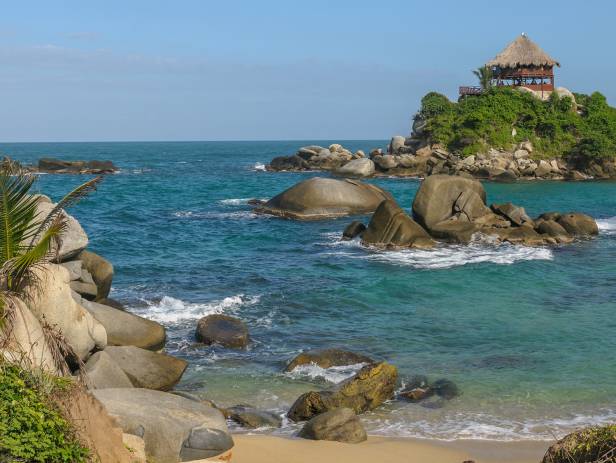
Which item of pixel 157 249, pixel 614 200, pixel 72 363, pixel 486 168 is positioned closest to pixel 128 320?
pixel 72 363

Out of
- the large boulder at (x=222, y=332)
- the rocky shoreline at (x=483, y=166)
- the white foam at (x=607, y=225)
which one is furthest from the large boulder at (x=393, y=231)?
the rocky shoreline at (x=483, y=166)

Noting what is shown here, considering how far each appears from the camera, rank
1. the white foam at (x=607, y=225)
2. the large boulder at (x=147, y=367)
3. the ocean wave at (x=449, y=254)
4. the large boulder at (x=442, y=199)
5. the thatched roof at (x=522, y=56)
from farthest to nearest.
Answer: the thatched roof at (x=522, y=56)
the white foam at (x=607, y=225)
the large boulder at (x=442, y=199)
the ocean wave at (x=449, y=254)
the large boulder at (x=147, y=367)

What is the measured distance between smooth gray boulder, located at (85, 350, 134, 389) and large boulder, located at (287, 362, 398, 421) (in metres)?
2.92

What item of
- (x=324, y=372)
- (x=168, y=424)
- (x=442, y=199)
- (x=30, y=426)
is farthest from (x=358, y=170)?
(x=30, y=426)

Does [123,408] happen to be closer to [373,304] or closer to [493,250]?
[373,304]

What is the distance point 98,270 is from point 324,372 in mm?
5932

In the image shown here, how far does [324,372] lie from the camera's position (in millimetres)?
15500

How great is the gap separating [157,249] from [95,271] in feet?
41.0

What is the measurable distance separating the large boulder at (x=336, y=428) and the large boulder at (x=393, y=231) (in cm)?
1852

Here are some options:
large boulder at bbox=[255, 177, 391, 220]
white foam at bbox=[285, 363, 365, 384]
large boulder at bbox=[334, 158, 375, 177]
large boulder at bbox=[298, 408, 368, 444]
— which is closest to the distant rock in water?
large boulder at bbox=[334, 158, 375, 177]

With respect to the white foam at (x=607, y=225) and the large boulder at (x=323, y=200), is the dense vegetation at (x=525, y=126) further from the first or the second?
the large boulder at (x=323, y=200)

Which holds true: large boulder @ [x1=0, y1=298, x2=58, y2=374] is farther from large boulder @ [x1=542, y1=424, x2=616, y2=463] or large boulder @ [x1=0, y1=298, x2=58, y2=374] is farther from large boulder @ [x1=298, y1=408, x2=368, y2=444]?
large boulder @ [x1=542, y1=424, x2=616, y2=463]

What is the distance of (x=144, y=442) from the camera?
32.8 ft

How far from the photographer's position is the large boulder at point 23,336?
9594 mm
